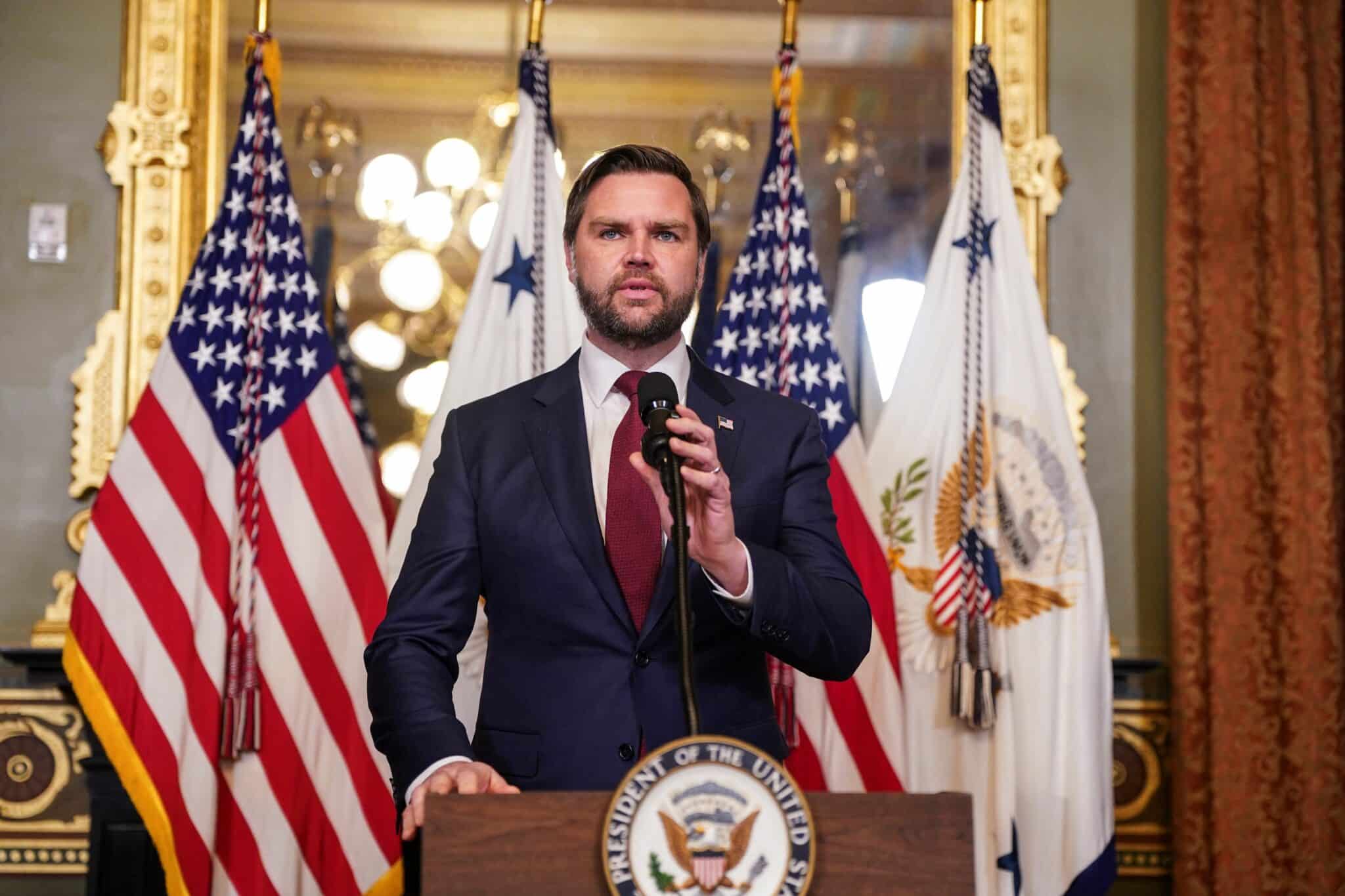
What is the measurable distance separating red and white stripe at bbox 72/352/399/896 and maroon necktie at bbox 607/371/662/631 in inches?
65.8

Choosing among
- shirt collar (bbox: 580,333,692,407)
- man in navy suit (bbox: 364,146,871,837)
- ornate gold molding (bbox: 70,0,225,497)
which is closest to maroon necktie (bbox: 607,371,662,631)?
man in navy suit (bbox: 364,146,871,837)

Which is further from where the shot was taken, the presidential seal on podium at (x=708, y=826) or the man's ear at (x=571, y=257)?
the man's ear at (x=571, y=257)

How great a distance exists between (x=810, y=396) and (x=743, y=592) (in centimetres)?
203

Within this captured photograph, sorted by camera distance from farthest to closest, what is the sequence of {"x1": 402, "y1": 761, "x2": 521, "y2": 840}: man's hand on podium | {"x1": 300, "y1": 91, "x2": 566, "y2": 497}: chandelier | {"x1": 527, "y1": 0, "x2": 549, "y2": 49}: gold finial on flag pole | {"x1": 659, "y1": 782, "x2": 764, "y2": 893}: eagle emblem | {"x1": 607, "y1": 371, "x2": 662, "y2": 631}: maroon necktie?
1. {"x1": 300, "y1": 91, "x2": 566, "y2": 497}: chandelier
2. {"x1": 527, "y1": 0, "x2": 549, "y2": 49}: gold finial on flag pole
3. {"x1": 607, "y1": 371, "x2": 662, "y2": 631}: maroon necktie
4. {"x1": 402, "y1": 761, "x2": 521, "y2": 840}: man's hand on podium
5. {"x1": 659, "y1": 782, "x2": 764, "y2": 893}: eagle emblem

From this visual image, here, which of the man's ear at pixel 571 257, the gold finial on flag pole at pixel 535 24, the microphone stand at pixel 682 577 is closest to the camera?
the microphone stand at pixel 682 577

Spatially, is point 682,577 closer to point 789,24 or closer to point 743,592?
point 743,592

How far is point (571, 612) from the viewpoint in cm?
212

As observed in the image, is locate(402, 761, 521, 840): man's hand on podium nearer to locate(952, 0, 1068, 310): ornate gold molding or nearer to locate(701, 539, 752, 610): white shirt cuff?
locate(701, 539, 752, 610): white shirt cuff

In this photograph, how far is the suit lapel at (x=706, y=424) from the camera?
2064 millimetres

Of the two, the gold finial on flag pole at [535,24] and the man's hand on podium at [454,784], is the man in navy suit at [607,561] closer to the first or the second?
the man's hand on podium at [454,784]

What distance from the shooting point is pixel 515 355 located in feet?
12.4

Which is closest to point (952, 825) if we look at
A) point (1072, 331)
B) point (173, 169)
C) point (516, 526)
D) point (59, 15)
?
point (516, 526)

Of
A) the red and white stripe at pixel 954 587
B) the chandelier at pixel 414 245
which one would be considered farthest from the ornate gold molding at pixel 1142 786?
the chandelier at pixel 414 245

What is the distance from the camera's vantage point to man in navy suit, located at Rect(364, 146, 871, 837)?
2.02 metres
